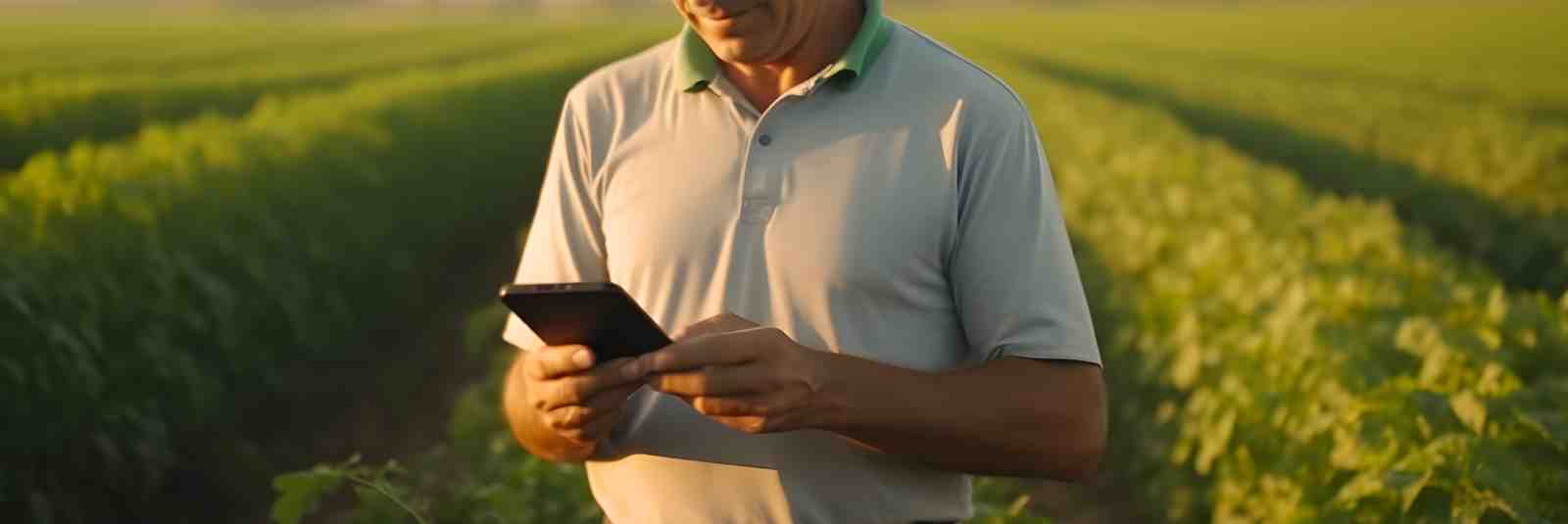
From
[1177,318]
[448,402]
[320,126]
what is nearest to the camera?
[1177,318]

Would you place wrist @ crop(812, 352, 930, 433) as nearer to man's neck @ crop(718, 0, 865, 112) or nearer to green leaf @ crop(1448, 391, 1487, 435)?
man's neck @ crop(718, 0, 865, 112)

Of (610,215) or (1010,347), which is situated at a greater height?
(610,215)

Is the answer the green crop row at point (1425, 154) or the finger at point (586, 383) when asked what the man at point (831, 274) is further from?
the green crop row at point (1425, 154)

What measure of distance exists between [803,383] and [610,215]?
0.40 meters

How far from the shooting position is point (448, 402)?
896 centimetres

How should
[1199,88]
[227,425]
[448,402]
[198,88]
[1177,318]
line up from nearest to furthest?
[1177,318] < [227,425] < [448,402] < [198,88] < [1199,88]

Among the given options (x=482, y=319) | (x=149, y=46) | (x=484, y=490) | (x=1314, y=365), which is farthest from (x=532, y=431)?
(x=149, y=46)

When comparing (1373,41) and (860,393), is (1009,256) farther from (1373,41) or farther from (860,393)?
(1373,41)

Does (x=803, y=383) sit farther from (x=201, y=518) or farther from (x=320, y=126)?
(x=320, y=126)

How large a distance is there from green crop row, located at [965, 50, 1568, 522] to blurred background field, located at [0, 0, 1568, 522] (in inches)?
0.6

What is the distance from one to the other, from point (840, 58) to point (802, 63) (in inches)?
2.2

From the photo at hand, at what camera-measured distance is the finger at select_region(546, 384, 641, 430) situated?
2.01 metres

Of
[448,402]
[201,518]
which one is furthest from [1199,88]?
[201,518]

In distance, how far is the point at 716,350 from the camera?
1.85 metres
